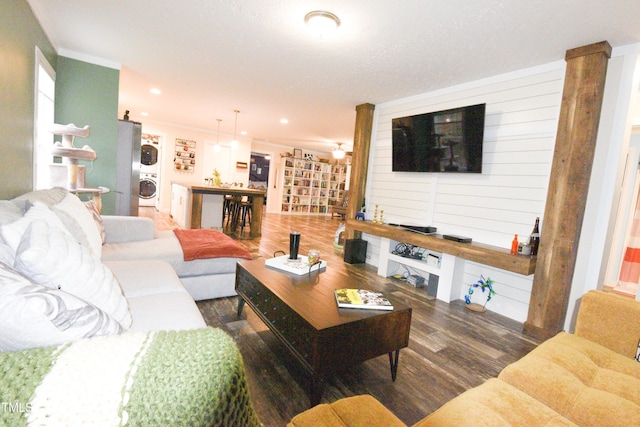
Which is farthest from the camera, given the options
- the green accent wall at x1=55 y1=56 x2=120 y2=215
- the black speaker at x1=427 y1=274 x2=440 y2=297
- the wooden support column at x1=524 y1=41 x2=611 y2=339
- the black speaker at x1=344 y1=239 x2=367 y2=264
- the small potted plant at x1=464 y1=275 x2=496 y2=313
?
the black speaker at x1=344 y1=239 x2=367 y2=264

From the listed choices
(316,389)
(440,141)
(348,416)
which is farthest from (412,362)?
(440,141)

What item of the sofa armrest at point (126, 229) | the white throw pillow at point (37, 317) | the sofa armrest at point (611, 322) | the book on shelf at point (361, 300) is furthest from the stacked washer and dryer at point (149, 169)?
the sofa armrest at point (611, 322)

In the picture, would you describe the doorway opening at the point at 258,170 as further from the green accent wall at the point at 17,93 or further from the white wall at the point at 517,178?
the green accent wall at the point at 17,93

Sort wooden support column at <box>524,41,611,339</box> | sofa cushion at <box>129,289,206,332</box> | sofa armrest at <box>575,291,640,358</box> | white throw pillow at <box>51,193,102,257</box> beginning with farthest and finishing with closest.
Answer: wooden support column at <box>524,41,611,339</box> → white throw pillow at <box>51,193,102,257</box> → sofa armrest at <box>575,291,640,358</box> → sofa cushion at <box>129,289,206,332</box>

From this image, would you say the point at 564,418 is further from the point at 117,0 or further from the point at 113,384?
the point at 117,0

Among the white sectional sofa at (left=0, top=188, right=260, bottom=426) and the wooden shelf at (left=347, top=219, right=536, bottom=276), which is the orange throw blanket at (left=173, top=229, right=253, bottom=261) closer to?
the white sectional sofa at (left=0, top=188, right=260, bottom=426)

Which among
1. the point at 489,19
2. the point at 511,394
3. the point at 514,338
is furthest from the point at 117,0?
the point at 514,338

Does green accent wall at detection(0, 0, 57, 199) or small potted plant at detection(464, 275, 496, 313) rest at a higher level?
green accent wall at detection(0, 0, 57, 199)

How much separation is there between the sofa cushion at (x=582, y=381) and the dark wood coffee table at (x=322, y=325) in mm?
561

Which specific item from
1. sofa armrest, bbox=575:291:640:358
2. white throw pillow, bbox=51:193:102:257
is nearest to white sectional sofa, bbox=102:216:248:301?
white throw pillow, bbox=51:193:102:257

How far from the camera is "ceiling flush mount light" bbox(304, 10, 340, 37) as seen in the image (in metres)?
2.22

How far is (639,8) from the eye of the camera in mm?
1874

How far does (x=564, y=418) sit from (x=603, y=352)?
2.18 ft

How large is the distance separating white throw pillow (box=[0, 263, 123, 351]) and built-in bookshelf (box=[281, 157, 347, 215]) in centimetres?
925
